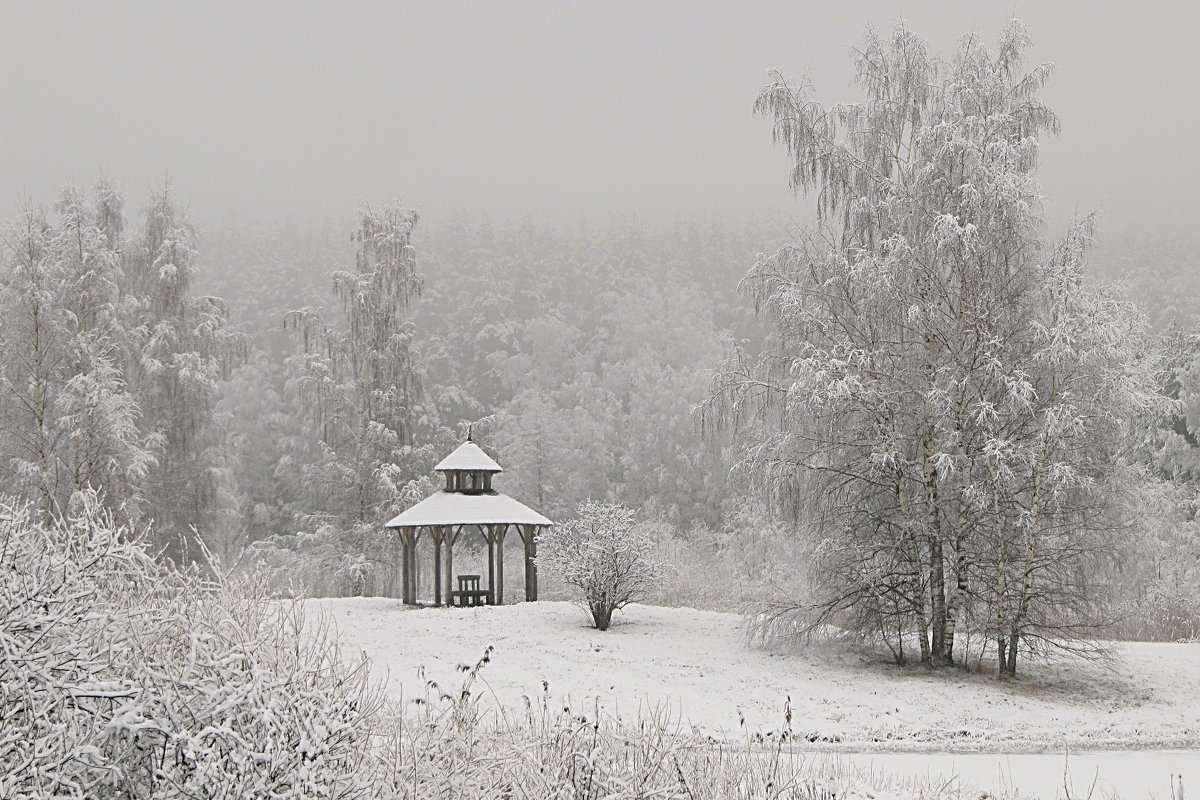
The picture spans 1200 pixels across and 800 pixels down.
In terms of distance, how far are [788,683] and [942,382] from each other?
4539 mm

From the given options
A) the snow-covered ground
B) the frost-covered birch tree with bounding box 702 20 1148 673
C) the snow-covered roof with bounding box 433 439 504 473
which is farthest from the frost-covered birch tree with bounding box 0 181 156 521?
the frost-covered birch tree with bounding box 702 20 1148 673

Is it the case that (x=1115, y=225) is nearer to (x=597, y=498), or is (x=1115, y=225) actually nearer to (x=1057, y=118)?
(x=597, y=498)

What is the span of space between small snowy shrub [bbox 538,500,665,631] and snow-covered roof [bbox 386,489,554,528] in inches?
91.4

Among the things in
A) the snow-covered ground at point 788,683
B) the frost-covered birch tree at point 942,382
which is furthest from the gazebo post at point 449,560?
the frost-covered birch tree at point 942,382

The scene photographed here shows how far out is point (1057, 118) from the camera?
1449 cm

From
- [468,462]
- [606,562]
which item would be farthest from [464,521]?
[606,562]

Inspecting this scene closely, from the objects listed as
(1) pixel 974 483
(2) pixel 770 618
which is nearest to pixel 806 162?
(1) pixel 974 483

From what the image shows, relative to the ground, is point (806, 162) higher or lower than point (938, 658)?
higher

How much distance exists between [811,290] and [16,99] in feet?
196

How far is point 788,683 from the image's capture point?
12.4m

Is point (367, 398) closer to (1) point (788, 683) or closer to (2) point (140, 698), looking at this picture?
(1) point (788, 683)

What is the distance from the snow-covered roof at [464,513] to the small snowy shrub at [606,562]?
7.62ft

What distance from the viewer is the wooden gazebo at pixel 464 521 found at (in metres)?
18.6

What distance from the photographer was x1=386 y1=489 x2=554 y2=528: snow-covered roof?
1856 cm
